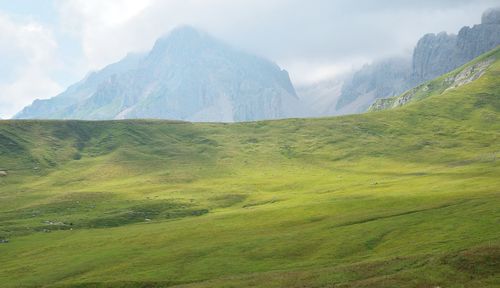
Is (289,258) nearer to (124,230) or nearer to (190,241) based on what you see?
(190,241)

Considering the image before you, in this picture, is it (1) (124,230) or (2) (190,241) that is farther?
(1) (124,230)

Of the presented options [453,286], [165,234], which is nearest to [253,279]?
[453,286]

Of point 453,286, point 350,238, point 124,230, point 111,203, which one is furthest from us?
point 111,203

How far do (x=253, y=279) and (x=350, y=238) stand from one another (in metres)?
27.3

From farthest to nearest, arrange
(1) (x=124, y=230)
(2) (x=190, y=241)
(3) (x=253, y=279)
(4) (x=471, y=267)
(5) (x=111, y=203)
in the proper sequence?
(5) (x=111, y=203)
(1) (x=124, y=230)
(2) (x=190, y=241)
(3) (x=253, y=279)
(4) (x=471, y=267)

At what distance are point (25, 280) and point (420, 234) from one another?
206 ft

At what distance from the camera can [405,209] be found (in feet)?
352

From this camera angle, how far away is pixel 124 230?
122m

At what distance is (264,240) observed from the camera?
90.9m

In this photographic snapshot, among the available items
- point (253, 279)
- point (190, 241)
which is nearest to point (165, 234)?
point (190, 241)

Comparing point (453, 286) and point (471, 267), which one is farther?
point (471, 267)

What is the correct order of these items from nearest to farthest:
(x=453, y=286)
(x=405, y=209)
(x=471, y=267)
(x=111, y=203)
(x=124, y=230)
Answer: (x=453, y=286), (x=471, y=267), (x=405, y=209), (x=124, y=230), (x=111, y=203)

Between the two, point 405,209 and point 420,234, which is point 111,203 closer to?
point 405,209

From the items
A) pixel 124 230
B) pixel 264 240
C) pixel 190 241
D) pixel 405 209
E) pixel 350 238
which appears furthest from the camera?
pixel 124 230
